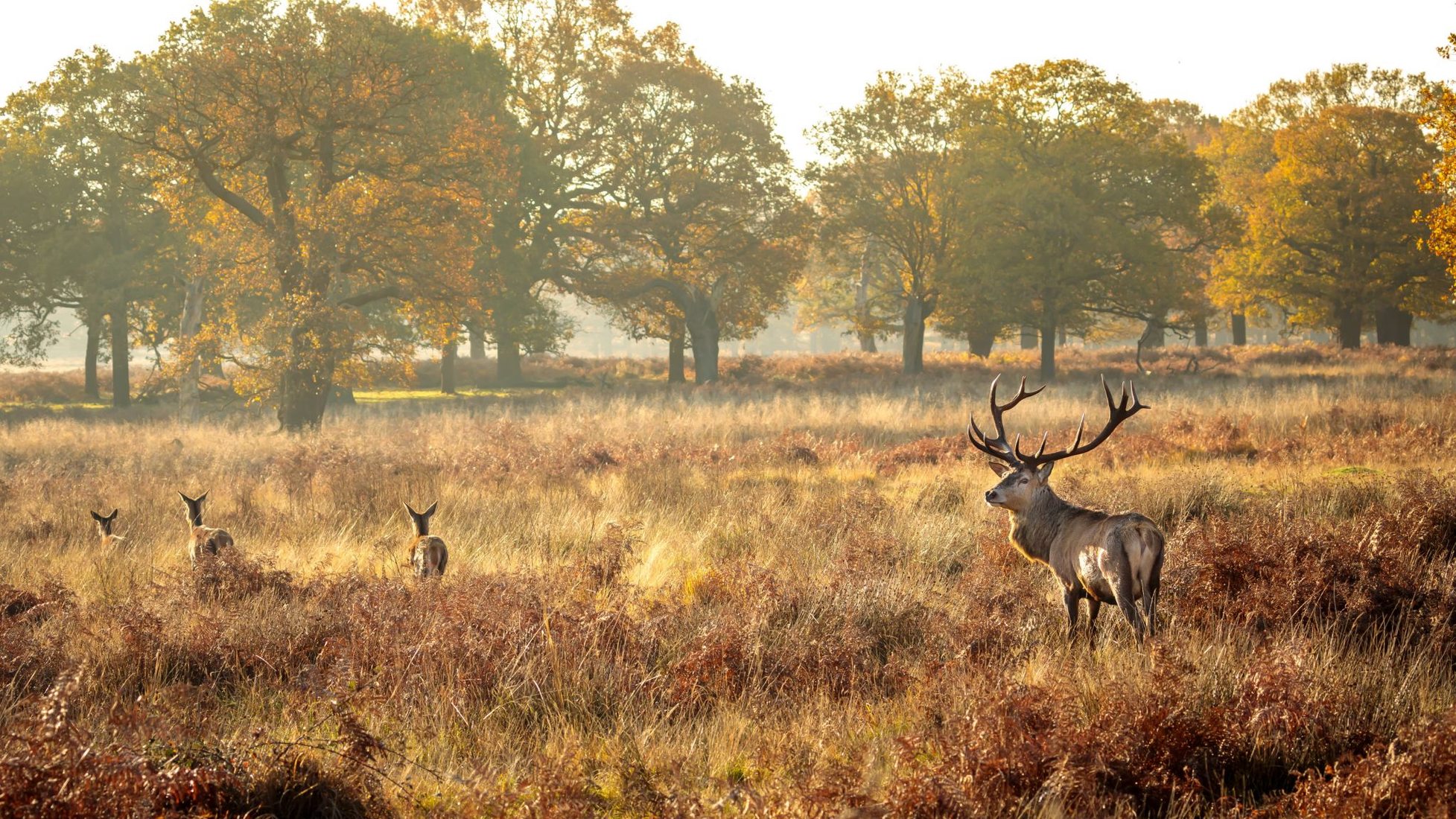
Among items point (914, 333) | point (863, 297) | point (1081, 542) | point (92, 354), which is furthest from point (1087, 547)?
point (863, 297)

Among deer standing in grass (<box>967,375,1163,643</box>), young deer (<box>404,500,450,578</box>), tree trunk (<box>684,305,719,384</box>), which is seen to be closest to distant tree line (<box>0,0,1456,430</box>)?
tree trunk (<box>684,305,719,384</box>)

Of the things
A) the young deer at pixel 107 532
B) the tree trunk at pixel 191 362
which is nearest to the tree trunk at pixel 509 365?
the tree trunk at pixel 191 362

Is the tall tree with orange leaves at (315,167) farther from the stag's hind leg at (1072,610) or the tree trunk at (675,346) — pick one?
the stag's hind leg at (1072,610)

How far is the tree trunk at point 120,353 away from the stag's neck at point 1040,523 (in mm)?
31980

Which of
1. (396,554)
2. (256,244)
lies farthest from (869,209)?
(396,554)

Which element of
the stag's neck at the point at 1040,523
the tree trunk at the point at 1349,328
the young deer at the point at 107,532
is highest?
the tree trunk at the point at 1349,328

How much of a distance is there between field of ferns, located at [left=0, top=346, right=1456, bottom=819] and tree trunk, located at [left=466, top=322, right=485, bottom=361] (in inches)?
859

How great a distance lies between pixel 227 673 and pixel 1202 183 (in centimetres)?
3448

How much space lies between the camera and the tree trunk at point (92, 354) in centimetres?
3234

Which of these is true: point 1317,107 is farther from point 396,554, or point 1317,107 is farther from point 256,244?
point 396,554

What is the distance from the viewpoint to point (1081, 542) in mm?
6414

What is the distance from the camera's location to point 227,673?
6.07 m

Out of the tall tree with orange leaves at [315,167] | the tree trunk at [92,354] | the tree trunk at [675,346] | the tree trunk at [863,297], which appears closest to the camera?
the tall tree with orange leaves at [315,167]

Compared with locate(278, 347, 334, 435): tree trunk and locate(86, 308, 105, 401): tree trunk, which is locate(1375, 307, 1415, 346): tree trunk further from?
locate(86, 308, 105, 401): tree trunk
